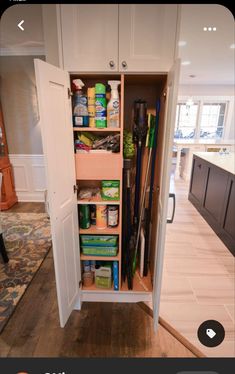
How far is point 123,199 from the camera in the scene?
59.0 inches

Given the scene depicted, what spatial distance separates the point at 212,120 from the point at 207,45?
4110 mm

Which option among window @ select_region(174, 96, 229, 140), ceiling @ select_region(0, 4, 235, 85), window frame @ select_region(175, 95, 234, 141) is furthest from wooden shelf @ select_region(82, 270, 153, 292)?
window frame @ select_region(175, 95, 234, 141)

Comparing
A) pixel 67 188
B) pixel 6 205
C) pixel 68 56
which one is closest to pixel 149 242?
pixel 67 188

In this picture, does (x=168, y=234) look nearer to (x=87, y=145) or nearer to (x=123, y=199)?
(x=123, y=199)

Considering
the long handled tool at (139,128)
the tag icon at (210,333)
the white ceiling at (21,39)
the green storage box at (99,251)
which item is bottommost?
the tag icon at (210,333)

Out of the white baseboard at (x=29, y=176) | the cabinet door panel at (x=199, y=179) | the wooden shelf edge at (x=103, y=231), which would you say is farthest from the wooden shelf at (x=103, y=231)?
the white baseboard at (x=29, y=176)

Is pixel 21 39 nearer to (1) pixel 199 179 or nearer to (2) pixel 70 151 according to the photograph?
(2) pixel 70 151

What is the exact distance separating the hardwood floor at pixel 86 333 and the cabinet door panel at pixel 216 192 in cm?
168

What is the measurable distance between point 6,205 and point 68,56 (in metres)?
2.92

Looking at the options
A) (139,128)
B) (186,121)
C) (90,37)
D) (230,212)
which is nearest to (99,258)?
(139,128)

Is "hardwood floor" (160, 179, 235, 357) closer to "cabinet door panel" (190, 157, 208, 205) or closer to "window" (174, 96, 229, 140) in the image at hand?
"cabinet door panel" (190, 157, 208, 205)

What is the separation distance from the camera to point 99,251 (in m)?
1.52

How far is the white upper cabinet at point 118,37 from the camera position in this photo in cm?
103

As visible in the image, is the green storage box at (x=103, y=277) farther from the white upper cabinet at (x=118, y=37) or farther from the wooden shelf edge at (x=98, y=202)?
the white upper cabinet at (x=118, y=37)
